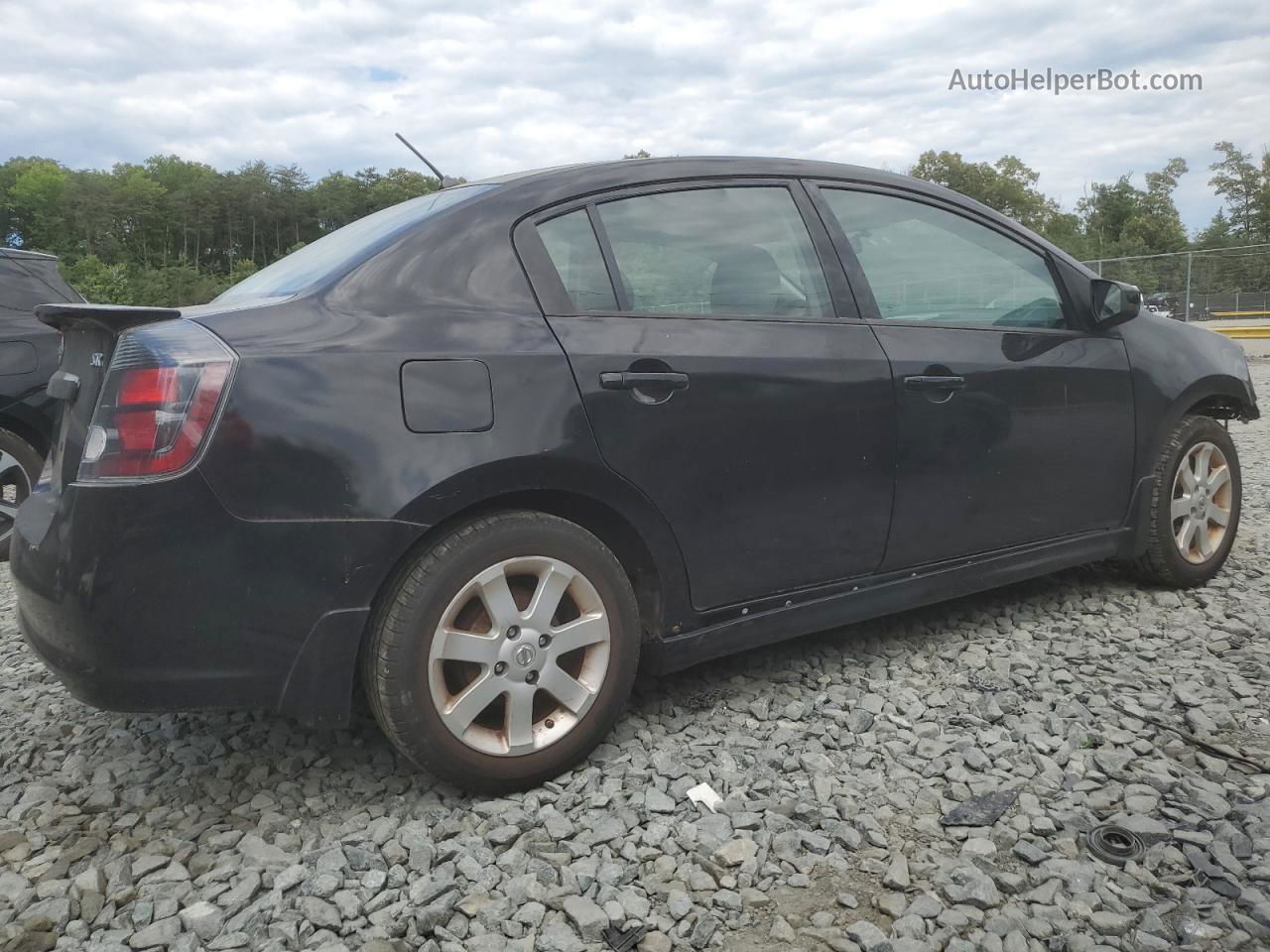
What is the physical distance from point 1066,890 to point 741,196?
2.09 m

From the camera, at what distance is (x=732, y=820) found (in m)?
2.44

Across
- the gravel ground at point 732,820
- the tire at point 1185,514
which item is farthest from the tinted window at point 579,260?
the tire at point 1185,514

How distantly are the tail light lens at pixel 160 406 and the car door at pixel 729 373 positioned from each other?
84cm

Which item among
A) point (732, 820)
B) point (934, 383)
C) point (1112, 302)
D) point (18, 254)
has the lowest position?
point (732, 820)

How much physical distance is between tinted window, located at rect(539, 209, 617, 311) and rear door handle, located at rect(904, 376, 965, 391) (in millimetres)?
1023

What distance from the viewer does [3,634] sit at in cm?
410

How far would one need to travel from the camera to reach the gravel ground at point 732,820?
6.77 feet

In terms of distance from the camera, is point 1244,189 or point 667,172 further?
point 1244,189

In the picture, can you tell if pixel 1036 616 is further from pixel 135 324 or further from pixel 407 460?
pixel 135 324

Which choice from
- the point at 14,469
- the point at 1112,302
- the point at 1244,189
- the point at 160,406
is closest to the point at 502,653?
the point at 160,406

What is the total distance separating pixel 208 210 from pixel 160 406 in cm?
11619

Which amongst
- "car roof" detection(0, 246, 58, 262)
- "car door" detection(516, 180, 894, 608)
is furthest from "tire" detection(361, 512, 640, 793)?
"car roof" detection(0, 246, 58, 262)

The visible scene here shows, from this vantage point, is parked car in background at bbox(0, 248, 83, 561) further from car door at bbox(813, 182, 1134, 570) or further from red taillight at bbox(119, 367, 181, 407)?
car door at bbox(813, 182, 1134, 570)

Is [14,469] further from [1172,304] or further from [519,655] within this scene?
[1172,304]
